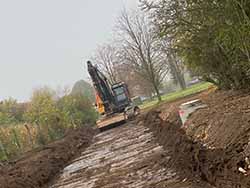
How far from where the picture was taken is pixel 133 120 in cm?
3128

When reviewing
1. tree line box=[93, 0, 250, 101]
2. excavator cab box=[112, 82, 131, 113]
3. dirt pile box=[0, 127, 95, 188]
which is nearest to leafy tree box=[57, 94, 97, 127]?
excavator cab box=[112, 82, 131, 113]

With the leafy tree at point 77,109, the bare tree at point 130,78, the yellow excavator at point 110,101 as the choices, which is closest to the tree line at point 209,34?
the yellow excavator at point 110,101

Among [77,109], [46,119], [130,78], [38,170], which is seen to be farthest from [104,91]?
[130,78]

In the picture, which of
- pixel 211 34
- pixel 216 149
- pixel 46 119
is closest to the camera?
pixel 216 149

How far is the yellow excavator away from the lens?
31.3 m

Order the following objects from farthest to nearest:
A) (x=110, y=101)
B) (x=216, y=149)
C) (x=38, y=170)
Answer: (x=110, y=101) < (x=38, y=170) < (x=216, y=149)

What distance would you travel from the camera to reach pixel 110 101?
111 feet

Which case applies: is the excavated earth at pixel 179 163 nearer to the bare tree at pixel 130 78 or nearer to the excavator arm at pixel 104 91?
the excavator arm at pixel 104 91

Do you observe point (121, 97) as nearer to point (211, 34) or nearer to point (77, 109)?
point (77, 109)

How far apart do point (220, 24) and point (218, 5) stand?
60 centimetres

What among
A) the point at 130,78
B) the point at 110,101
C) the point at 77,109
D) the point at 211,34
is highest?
the point at 130,78

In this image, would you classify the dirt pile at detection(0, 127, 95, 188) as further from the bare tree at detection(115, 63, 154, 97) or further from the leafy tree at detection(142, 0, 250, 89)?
the bare tree at detection(115, 63, 154, 97)

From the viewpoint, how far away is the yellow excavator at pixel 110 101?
31.3 metres

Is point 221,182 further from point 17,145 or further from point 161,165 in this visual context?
point 17,145
